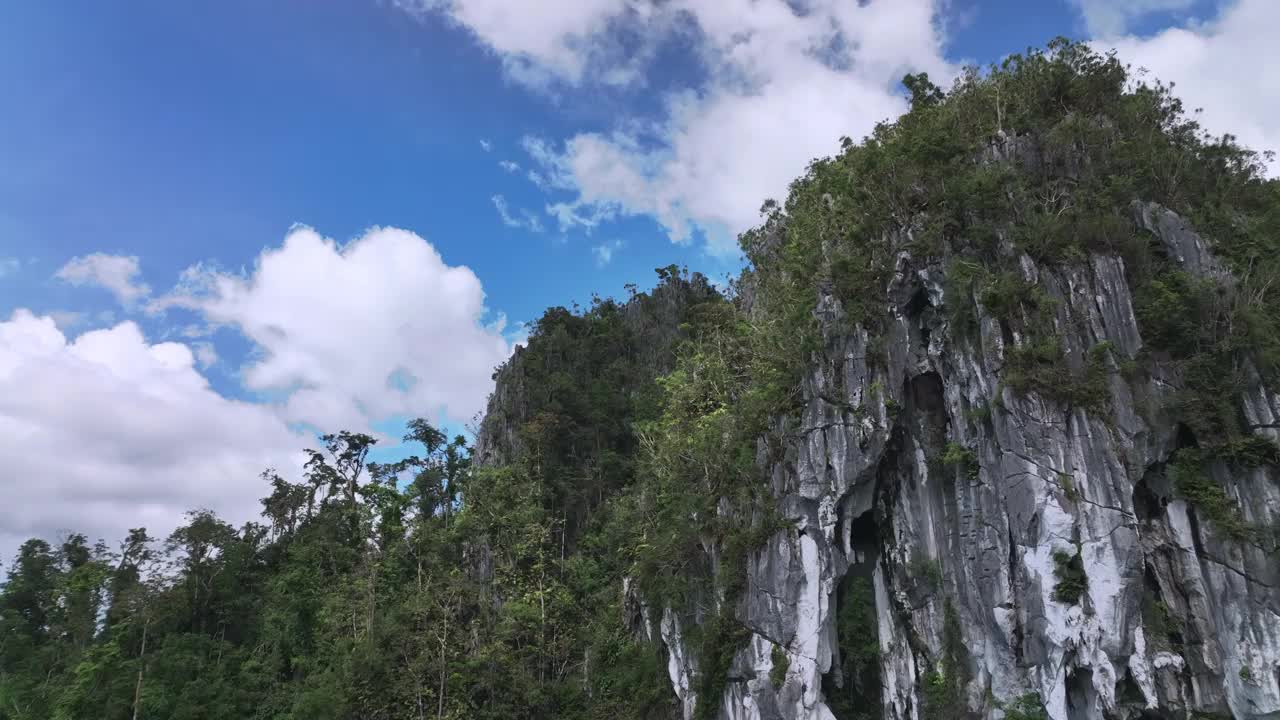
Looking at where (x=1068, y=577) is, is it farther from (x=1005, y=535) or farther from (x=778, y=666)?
(x=778, y=666)

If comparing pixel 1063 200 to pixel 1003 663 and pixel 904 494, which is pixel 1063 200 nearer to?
pixel 904 494

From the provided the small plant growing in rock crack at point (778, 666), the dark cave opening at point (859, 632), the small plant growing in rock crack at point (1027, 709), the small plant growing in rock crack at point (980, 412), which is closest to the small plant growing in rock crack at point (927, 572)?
the dark cave opening at point (859, 632)

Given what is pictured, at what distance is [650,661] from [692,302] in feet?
67.7

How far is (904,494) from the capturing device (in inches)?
707

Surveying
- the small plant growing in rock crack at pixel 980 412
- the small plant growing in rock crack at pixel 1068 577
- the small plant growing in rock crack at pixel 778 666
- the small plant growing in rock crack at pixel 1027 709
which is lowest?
the small plant growing in rock crack at pixel 1027 709

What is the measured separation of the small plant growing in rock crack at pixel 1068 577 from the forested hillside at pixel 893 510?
58mm

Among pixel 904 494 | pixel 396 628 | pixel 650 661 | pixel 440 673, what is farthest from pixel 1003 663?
pixel 396 628

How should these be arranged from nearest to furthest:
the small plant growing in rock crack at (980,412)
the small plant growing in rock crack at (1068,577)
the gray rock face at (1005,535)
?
the gray rock face at (1005,535)
the small plant growing in rock crack at (1068,577)
the small plant growing in rock crack at (980,412)

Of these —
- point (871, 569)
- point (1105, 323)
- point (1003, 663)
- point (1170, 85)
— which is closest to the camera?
point (1003, 663)

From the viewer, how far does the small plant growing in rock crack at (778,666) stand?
1605 cm

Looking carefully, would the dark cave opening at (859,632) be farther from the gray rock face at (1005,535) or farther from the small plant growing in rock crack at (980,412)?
the small plant growing in rock crack at (980,412)

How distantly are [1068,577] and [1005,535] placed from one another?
1394mm

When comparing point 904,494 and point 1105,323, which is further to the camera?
point 904,494

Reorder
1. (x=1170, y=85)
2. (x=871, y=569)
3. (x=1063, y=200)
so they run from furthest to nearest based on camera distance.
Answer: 1. (x=1170, y=85)
2. (x=871, y=569)
3. (x=1063, y=200)
